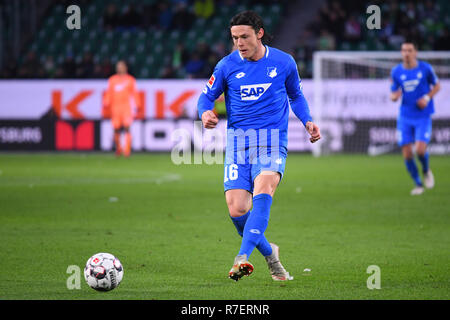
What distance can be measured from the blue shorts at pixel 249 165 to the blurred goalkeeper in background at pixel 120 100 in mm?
15616

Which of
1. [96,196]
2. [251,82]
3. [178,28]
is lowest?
[96,196]

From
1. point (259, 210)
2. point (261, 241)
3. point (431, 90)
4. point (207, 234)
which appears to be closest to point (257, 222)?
point (259, 210)

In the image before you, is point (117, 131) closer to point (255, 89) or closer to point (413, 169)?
point (413, 169)

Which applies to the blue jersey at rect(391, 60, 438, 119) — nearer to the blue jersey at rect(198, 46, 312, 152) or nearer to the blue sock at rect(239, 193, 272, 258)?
the blue jersey at rect(198, 46, 312, 152)

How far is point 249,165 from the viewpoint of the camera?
22.1 feet

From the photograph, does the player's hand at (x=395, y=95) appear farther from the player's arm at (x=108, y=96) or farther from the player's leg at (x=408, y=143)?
the player's arm at (x=108, y=96)

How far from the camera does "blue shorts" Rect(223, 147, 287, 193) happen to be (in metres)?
6.66

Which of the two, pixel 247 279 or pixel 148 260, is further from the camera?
pixel 148 260

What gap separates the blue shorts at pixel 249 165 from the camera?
21.9 feet

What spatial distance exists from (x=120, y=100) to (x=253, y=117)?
15.8 m

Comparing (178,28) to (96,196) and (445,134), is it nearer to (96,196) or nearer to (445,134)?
(445,134)

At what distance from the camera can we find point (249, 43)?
21.7ft
